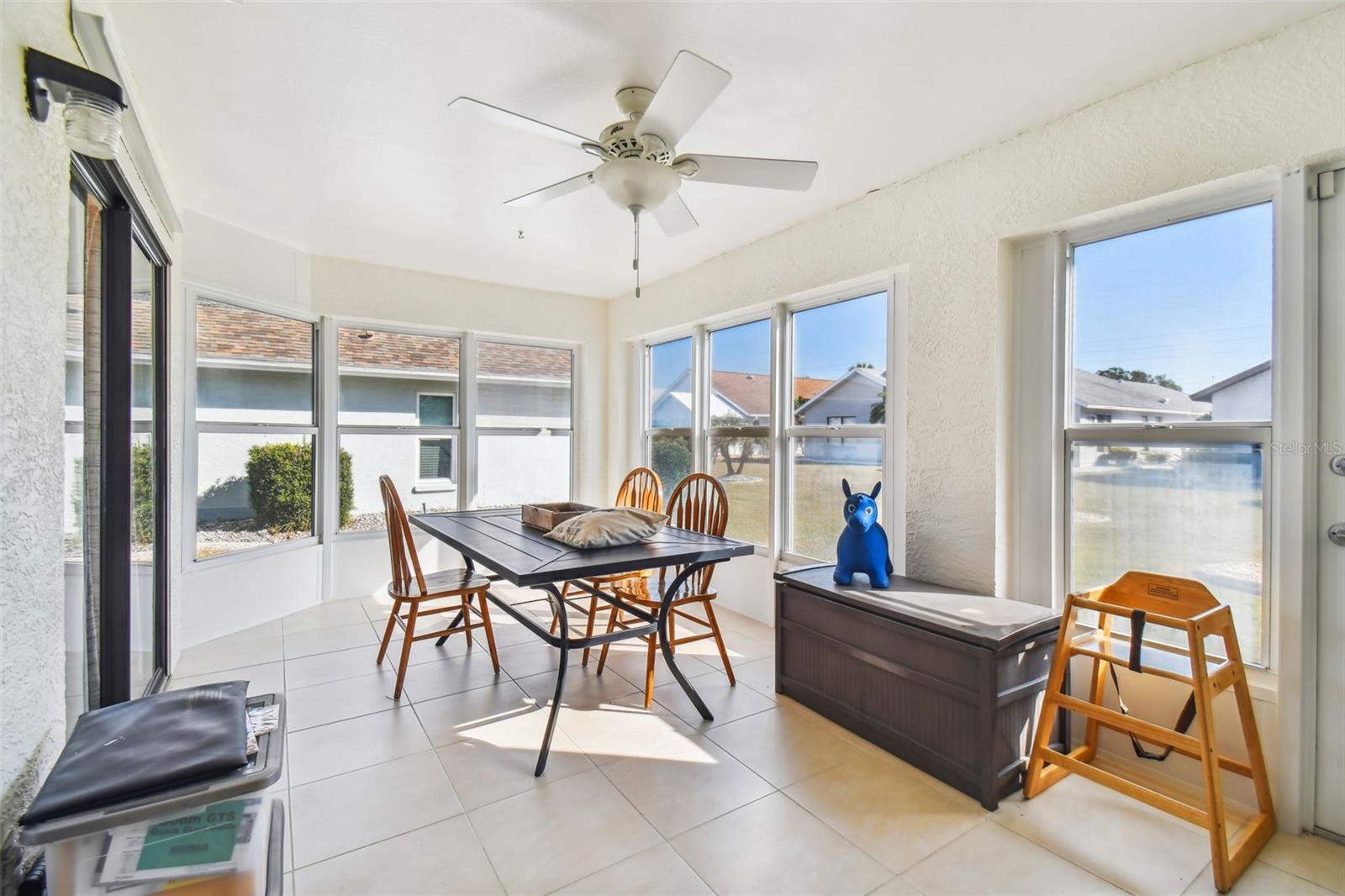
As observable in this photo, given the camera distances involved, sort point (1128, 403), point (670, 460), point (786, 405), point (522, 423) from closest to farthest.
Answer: point (1128, 403) → point (786, 405) → point (670, 460) → point (522, 423)

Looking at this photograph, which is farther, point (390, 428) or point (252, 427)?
point (390, 428)

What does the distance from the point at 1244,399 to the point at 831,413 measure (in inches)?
70.5

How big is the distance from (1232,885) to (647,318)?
4.28 m

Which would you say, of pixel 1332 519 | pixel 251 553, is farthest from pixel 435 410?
pixel 1332 519

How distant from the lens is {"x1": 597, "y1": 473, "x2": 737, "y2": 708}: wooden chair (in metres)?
2.70

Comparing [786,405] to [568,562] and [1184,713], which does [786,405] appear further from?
[1184,713]

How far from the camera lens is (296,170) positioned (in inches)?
109

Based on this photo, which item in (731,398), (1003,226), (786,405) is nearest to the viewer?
(1003,226)

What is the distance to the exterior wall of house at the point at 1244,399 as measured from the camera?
1.91m

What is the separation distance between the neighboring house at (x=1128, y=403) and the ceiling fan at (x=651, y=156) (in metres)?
1.35

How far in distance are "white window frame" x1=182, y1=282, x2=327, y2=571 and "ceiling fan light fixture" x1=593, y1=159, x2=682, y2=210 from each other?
109 inches

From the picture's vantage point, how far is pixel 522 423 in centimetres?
513

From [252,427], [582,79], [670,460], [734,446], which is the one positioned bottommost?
[670,460]

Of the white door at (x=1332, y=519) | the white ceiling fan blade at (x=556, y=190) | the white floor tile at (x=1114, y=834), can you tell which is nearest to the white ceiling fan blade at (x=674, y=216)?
the white ceiling fan blade at (x=556, y=190)
